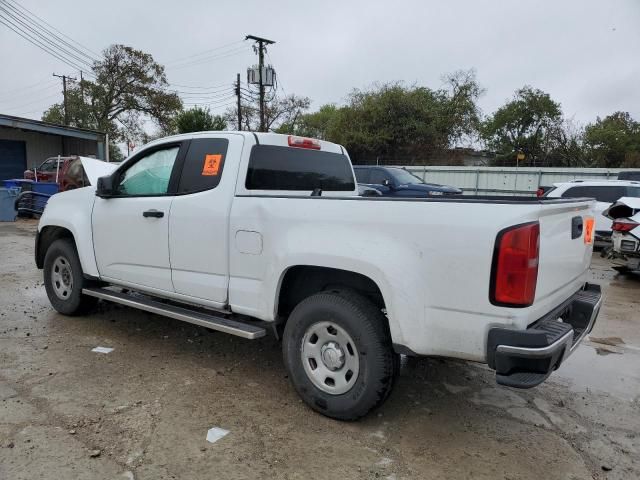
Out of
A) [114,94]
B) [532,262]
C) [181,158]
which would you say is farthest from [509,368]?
[114,94]

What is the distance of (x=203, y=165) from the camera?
13.1ft

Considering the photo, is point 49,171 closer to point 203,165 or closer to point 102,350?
point 102,350

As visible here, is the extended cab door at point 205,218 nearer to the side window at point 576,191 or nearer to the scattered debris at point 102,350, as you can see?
the scattered debris at point 102,350

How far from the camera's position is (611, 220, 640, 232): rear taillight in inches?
303

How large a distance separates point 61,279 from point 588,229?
16.7 feet

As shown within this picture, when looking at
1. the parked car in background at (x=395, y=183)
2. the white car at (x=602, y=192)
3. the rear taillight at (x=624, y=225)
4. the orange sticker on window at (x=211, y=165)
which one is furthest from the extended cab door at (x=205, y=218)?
the parked car in background at (x=395, y=183)

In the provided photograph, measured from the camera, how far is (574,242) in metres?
3.22

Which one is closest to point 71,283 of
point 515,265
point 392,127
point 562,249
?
point 515,265

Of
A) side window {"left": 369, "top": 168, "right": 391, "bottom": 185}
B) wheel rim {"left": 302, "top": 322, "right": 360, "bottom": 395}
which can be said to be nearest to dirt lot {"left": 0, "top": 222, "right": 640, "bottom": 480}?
wheel rim {"left": 302, "top": 322, "right": 360, "bottom": 395}

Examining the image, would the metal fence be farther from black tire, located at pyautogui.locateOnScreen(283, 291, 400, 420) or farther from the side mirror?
black tire, located at pyautogui.locateOnScreen(283, 291, 400, 420)

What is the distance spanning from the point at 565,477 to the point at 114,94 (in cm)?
4408

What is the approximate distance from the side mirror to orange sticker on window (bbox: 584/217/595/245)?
3.98m

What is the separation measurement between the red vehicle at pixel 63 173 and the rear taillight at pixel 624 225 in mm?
12998

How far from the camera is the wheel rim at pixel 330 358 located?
3.17m
